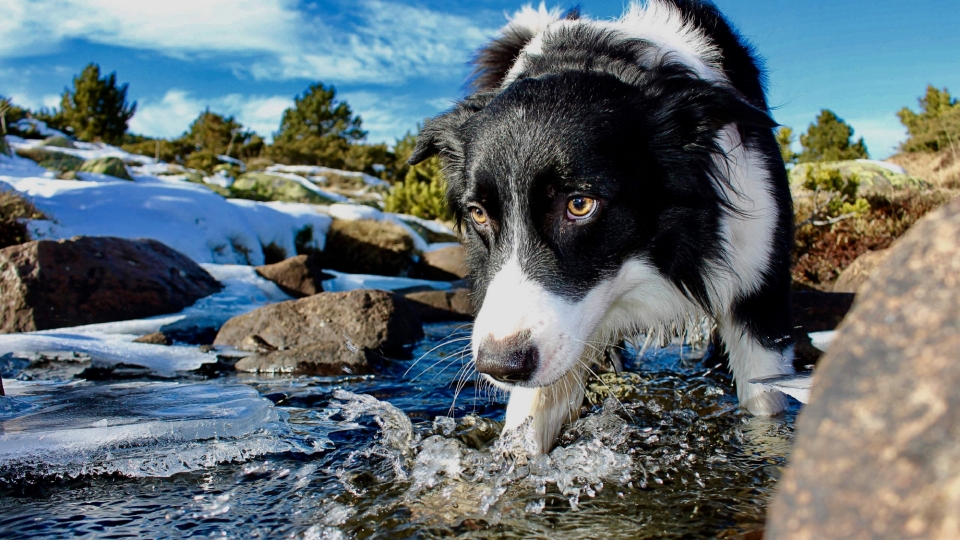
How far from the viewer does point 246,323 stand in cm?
541

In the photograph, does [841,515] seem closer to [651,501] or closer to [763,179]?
[651,501]

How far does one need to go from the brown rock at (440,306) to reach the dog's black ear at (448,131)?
14.8ft

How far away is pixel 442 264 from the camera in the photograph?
12758 mm

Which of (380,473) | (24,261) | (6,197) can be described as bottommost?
(380,473)

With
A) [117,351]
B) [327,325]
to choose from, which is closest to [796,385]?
[327,325]

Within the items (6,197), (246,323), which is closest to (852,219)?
(246,323)

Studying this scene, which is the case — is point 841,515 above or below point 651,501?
above

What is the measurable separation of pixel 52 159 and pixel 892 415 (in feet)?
80.1

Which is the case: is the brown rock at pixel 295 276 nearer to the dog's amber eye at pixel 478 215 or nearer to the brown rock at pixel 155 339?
the brown rock at pixel 155 339

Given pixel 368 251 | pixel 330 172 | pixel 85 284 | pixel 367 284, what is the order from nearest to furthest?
pixel 85 284 < pixel 367 284 < pixel 368 251 < pixel 330 172

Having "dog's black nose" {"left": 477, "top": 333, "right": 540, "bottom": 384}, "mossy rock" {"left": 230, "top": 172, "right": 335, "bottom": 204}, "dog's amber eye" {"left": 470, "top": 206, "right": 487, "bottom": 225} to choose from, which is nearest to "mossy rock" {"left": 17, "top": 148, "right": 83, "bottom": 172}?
"mossy rock" {"left": 230, "top": 172, "right": 335, "bottom": 204}

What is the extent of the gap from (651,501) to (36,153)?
27.7 metres

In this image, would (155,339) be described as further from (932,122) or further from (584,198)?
(932,122)

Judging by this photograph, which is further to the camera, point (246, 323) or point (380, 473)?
point (246, 323)
